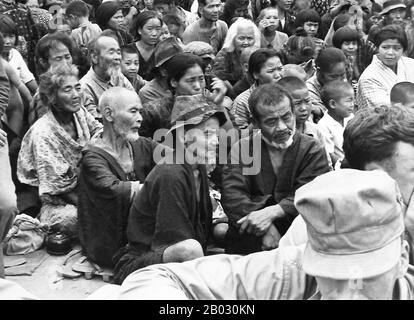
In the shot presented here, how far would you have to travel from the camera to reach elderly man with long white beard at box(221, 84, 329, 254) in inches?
167

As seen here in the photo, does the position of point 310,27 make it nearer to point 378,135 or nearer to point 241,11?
point 241,11

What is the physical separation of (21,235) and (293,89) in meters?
1.90

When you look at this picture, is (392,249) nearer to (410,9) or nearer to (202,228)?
(202,228)

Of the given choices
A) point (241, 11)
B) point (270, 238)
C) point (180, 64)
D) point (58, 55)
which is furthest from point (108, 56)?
point (241, 11)

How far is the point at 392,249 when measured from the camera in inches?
71.3

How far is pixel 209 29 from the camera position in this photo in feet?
25.0

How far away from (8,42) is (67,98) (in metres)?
1.49

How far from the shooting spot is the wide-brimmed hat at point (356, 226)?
5.88 feet

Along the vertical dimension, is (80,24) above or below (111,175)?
above

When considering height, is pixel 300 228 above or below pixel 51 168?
above

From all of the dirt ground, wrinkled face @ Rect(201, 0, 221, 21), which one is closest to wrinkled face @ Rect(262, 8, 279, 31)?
wrinkled face @ Rect(201, 0, 221, 21)

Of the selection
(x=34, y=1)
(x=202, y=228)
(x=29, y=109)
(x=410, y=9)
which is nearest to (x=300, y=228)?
(x=202, y=228)

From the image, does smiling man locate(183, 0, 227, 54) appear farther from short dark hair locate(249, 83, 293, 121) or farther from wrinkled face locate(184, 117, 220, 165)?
wrinkled face locate(184, 117, 220, 165)

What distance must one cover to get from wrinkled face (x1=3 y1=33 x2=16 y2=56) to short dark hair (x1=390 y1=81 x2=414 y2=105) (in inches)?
111
